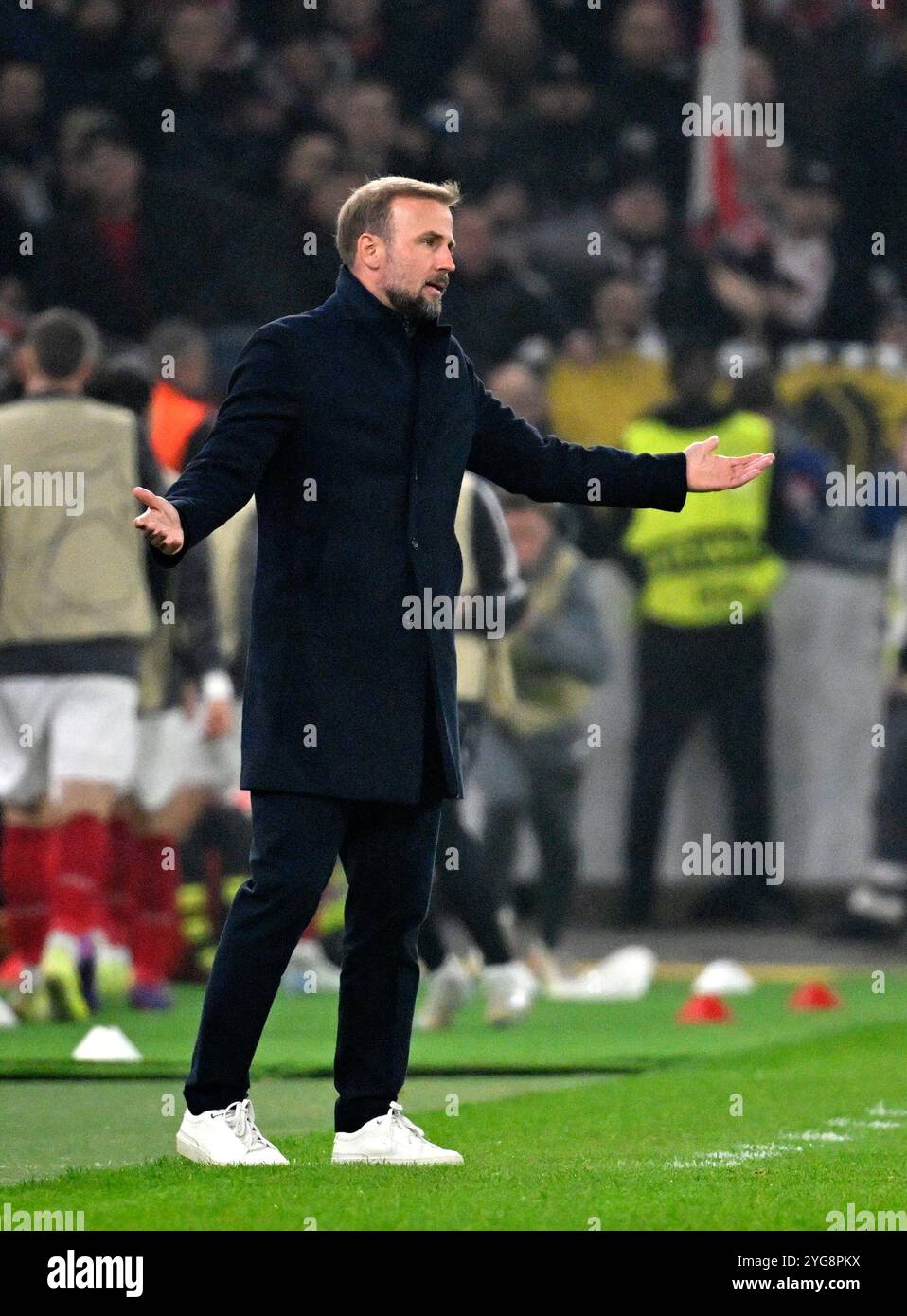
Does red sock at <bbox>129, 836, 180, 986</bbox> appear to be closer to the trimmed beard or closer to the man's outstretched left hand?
the man's outstretched left hand

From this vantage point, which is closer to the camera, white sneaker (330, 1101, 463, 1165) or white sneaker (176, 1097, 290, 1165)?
white sneaker (176, 1097, 290, 1165)

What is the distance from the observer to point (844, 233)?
15031 mm

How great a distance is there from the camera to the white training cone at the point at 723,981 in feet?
35.7

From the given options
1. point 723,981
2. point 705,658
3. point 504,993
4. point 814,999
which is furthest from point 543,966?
point 705,658

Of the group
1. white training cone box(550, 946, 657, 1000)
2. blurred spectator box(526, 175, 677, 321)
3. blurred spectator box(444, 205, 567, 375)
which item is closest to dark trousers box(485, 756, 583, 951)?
white training cone box(550, 946, 657, 1000)

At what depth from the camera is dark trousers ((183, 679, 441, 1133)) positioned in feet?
18.1

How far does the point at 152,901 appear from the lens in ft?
33.7

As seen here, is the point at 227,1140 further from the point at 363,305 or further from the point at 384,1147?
the point at 363,305

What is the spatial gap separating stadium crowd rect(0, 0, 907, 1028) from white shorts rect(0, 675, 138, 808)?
0.7 inches

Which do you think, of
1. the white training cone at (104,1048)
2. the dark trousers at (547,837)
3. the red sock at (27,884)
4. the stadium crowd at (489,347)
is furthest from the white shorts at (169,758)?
the white training cone at (104,1048)

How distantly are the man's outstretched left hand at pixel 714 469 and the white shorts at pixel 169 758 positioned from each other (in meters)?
4.63

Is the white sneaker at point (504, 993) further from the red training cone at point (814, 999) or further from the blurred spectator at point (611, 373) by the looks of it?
the blurred spectator at point (611, 373)

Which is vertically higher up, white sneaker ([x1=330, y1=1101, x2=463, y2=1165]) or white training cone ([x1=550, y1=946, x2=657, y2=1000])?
white sneaker ([x1=330, y1=1101, x2=463, y2=1165])
